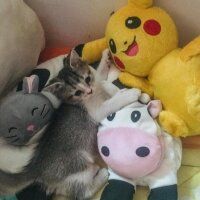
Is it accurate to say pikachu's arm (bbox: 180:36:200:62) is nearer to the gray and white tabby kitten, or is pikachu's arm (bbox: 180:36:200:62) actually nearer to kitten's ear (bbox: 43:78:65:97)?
the gray and white tabby kitten

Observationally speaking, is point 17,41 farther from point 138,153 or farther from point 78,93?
point 138,153

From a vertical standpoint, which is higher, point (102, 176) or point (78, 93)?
point (78, 93)

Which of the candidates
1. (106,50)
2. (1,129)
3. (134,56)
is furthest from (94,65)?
(1,129)

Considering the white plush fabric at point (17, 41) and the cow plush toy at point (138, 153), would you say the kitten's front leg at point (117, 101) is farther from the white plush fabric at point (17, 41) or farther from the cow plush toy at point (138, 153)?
the white plush fabric at point (17, 41)

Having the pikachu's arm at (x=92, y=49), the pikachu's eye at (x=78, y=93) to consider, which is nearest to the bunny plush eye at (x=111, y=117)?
the pikachu's eye at (x=78, y=93)

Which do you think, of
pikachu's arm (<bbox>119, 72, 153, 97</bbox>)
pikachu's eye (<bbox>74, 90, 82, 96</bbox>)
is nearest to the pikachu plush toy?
pikachu's arm (<bbox>119, 72, 153, 97</bbox>)

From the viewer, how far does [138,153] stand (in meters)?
0.95

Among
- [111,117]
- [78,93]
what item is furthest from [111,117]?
[78,93]

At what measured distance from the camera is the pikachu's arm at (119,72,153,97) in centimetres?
104

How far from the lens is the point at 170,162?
0.99 metres

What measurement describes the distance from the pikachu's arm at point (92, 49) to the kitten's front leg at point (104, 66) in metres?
0.03

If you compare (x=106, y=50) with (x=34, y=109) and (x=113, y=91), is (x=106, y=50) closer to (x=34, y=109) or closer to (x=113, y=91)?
(x=113, y=91)

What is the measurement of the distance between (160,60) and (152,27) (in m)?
0.09

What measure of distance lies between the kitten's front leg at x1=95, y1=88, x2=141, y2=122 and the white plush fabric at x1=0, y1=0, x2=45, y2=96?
246mm
